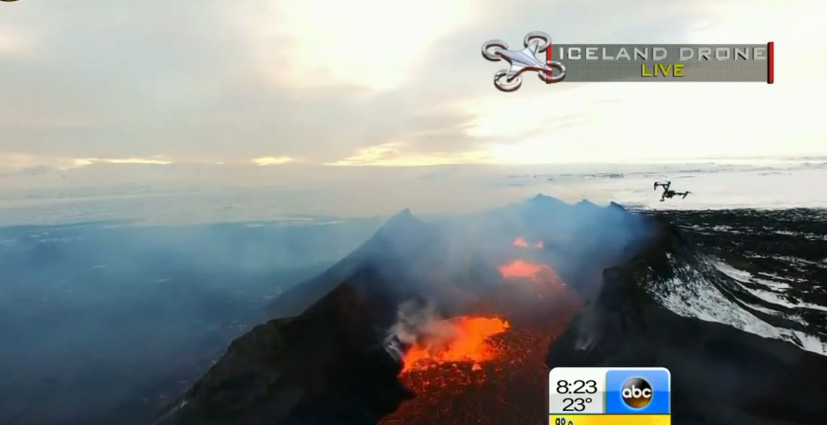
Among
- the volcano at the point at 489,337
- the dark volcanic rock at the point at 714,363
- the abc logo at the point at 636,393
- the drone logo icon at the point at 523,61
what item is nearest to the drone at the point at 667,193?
the volcano at the point at 489,337

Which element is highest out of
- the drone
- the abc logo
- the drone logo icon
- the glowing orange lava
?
the drone logo icon

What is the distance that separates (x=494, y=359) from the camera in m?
2.11

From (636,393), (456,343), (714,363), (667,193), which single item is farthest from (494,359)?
(667,193)

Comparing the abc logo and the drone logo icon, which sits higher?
the drone logo icon

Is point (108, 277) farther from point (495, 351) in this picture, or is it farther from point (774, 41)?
point (774, 41)

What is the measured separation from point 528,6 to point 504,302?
5.11ft

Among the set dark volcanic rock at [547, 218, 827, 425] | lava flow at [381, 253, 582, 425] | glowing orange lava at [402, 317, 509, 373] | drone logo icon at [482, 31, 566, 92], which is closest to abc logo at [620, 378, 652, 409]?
dark volcanic rock at [547, 218, 827, 425]

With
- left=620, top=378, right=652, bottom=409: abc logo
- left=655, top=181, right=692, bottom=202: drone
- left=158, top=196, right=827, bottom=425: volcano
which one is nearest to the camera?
left=620, top=378, right=652, bottom=409: abc logo

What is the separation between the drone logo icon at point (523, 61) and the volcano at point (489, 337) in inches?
24.4

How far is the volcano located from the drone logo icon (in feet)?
2.03

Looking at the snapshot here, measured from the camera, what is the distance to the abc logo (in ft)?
6.04

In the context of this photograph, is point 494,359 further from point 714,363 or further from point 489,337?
point 714,363

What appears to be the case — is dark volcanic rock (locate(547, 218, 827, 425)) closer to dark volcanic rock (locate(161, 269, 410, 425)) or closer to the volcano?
the volcano

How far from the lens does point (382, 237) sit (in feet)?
6.81
